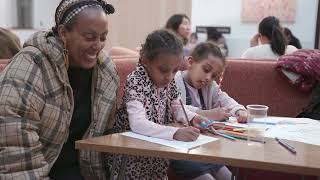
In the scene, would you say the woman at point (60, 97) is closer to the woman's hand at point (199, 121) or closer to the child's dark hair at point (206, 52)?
the woman's hand at point (199, 121)

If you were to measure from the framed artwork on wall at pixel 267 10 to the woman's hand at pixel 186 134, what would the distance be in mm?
5709

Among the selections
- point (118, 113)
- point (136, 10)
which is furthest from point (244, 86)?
point (136, 10)

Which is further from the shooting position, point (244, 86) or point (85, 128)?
point (244, 86)

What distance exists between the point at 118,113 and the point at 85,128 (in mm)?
144

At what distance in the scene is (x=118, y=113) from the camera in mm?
1686

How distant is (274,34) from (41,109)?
10.4 feet

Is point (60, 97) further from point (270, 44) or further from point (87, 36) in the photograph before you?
point (270, 44)

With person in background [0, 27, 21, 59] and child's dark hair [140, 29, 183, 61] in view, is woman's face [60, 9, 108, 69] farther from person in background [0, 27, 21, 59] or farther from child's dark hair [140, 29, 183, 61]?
person in background [0, 27, 21, 59]

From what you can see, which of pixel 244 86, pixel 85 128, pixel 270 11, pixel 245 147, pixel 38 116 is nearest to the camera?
pixel 245 147

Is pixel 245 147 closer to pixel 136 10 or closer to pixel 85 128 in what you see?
pixel 85 128

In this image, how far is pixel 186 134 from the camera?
1345mm

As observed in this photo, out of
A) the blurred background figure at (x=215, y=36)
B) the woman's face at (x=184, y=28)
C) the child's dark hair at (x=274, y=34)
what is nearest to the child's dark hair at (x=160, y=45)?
the child's dark hair at (x=274, y=34)

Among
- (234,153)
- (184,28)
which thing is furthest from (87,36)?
(184,28)

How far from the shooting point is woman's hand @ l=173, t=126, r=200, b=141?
1.34 m
